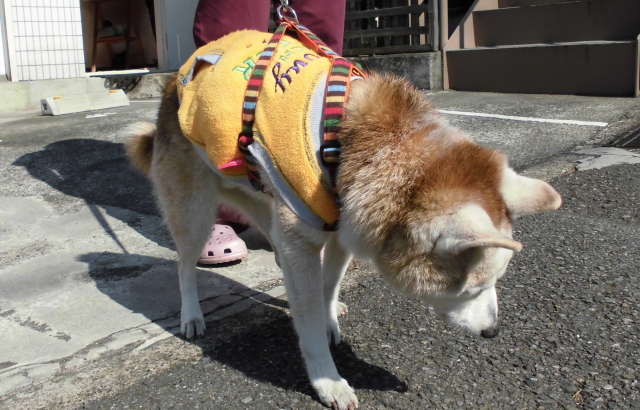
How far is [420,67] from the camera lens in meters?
7.92

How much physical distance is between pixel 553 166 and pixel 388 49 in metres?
4.35

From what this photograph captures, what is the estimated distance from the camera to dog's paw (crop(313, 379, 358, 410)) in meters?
2.09

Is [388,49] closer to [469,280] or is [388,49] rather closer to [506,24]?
[506,24]

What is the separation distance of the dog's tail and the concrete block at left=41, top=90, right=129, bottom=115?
170 inches

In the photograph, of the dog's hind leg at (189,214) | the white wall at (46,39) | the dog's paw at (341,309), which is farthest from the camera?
the white wall at (46,39)

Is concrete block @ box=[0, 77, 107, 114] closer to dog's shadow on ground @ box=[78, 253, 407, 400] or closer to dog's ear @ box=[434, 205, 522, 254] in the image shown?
dog's shadow on ground @ box=[78, 253, 407, 400]

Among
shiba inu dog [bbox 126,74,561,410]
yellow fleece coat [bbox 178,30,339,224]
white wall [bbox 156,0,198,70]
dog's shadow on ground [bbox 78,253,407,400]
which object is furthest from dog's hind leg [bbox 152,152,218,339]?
white wall [bbox 156,0,198,70]

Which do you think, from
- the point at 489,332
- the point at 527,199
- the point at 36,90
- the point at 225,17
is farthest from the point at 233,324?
the point at 36,90

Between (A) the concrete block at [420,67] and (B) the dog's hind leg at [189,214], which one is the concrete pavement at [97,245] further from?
(A) the concrete block at [420,67]

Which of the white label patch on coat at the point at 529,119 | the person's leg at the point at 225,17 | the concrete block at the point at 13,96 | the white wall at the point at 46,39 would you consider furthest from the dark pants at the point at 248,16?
the white wall at the point at 46,39

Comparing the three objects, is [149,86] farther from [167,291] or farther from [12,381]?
[12,381]

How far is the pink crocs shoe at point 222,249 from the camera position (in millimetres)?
3271

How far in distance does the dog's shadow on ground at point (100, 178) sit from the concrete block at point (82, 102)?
5.61 feet

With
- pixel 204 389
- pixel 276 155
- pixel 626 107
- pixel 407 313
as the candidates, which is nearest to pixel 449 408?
pixel 407 313
